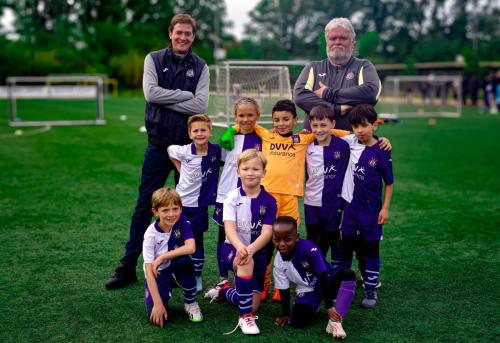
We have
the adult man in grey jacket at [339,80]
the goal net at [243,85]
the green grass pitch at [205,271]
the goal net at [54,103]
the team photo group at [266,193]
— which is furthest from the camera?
the goal net at [54,103]

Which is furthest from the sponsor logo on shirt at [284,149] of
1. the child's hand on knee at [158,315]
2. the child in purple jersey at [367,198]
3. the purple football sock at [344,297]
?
the child's hand on knee at [158,315]

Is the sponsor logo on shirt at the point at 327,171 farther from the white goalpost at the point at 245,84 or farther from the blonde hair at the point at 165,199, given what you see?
the white goalpost at the point at 245,84

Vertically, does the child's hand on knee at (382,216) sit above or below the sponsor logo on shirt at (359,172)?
below

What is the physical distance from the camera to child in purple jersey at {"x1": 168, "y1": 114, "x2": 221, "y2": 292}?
4629 millimetres

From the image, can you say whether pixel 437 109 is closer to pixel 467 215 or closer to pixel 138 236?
pixel 467 215

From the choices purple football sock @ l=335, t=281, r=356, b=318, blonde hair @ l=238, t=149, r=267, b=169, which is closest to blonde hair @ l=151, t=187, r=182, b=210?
blonde hair @ l=238, t=149, r=267, b=169

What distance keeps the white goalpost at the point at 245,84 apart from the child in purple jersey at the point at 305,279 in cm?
378

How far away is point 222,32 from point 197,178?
6812 cm

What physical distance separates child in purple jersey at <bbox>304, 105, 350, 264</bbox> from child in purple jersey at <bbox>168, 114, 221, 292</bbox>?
0.73 m

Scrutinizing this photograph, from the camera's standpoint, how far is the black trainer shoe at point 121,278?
475cm

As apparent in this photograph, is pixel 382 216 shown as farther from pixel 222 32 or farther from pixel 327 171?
pixel 222 32

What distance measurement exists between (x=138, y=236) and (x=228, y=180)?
90 cm

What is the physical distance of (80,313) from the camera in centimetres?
423

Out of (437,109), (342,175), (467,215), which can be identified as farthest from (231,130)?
(437,109)
